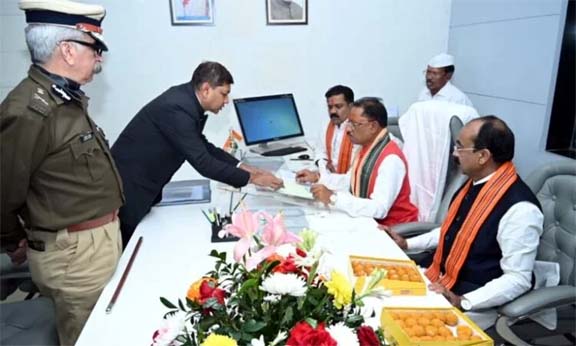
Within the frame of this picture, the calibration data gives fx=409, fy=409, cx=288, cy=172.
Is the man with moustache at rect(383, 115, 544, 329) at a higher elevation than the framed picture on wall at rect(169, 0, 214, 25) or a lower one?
lower

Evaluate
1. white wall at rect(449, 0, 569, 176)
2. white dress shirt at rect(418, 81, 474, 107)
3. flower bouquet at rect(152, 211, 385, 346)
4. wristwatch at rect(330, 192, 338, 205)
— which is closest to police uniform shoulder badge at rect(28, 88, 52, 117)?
flower bouquet at rect(152, 211, 385, 346)

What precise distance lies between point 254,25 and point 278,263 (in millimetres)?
2789

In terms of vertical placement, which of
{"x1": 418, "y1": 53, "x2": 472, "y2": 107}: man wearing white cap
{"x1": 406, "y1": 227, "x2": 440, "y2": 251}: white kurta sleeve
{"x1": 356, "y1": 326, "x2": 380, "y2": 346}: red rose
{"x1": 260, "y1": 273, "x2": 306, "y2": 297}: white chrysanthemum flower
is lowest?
{"x1": 406, "y1": 227, "x2": 440, "y2": 251}: white kurta sleeve

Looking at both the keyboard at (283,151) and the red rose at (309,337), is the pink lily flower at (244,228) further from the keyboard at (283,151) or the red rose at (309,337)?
the keyboard at (283,151)

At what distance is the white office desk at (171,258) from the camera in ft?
3.74

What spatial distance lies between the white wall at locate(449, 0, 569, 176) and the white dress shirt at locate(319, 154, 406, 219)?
910 millimetres

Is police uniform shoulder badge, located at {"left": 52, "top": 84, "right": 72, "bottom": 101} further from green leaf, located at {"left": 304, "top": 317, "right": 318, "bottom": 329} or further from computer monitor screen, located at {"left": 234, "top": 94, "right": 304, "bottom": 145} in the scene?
computer monitor screen, located at {"left": 234, "top": 94, "right": 304, "bottom": 145}

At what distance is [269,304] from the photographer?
73 centimetres

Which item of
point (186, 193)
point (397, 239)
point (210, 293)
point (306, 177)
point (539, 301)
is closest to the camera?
point (210, 293)

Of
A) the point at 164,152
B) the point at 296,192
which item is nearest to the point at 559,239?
the point at 296,192

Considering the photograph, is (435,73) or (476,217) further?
(435,73)

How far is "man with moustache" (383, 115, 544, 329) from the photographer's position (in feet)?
4.60

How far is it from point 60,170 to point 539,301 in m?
1.60

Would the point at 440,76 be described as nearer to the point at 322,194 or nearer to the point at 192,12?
the point at 322,194
